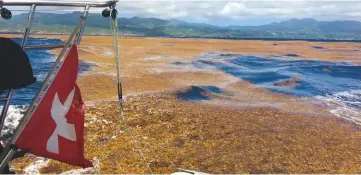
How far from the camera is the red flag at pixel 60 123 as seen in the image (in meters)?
5.44

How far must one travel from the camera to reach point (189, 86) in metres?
29.6

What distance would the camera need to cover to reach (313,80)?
3994 cm

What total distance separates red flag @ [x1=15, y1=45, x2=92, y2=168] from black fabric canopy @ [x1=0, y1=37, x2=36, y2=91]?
479 millimetres

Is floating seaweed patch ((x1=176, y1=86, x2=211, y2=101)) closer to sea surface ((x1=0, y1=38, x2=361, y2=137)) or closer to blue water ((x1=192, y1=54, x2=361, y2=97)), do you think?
sea surface ((x1=0, y1=38, x2=361, y2=137))

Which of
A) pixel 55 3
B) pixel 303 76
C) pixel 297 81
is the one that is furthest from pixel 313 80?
pixel 55 3

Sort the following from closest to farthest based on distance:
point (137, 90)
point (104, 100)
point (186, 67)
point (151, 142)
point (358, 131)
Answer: point (151, 142) < point (358, 131) < point (104, 100) < point (137, 90) < point (186, 67)

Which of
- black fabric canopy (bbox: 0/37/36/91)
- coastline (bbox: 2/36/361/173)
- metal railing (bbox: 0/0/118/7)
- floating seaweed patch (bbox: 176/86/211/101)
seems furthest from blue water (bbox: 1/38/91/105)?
black fabric canopy (bbox: 0/37/36/91)

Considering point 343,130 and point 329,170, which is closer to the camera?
point 329,170

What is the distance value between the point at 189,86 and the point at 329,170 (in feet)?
53.0

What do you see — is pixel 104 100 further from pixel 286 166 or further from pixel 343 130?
pixel 343 130

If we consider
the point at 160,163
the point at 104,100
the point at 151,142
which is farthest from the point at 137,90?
the point at 160,163

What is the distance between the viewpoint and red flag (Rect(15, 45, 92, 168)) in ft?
17.8

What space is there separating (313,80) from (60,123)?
3830 cm

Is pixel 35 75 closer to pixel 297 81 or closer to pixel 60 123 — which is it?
pixel 297 81
